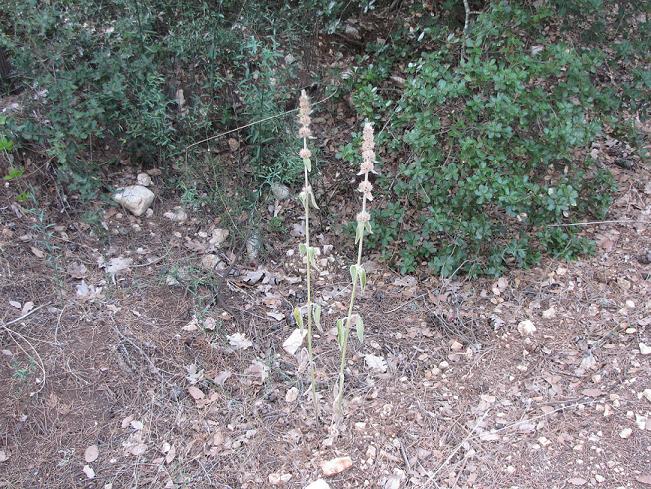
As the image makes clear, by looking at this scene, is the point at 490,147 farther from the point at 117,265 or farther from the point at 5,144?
the point at 5,144

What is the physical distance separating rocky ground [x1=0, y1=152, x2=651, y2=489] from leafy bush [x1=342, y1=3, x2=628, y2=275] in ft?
0.71

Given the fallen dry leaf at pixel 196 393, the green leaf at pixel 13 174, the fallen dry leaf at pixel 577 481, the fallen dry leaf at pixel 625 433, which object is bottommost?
the fallen dry leaf at pixel 577 481

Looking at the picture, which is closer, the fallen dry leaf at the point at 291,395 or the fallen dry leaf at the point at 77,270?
the fallen dry leaf at the point at 291,395

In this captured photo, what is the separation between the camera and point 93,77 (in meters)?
3.39

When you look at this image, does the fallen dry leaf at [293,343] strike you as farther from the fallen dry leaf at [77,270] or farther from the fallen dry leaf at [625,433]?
the fallen dry leaf at [625,433]

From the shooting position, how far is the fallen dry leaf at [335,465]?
2484mm

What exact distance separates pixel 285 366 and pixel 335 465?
599mm

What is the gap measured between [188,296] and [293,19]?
184 centimetres

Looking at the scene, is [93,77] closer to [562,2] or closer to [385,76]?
[385,76]

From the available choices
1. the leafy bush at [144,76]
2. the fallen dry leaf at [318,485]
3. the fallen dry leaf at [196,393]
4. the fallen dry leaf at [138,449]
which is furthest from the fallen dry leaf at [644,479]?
the leafy bush at [144,76]

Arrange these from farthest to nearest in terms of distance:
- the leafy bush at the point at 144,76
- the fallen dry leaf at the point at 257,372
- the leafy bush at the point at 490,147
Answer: the leafy bush at the point at 144,76, the leafy bush at the point at 490,147, the fallen dry leaf at the point at 257,372

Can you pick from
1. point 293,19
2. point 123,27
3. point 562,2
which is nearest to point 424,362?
point 562,2

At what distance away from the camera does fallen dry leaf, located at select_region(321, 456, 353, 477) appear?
2.48 meters

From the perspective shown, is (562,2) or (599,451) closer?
(599,451)
